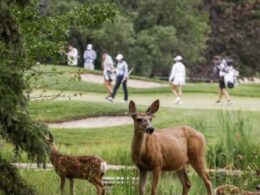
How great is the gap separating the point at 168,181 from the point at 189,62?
46.9 metres

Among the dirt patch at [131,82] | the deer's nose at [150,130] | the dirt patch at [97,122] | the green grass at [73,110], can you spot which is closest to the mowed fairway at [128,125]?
the green grass at [73,110]

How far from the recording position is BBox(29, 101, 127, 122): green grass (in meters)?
28.9

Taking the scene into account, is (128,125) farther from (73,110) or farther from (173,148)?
(173,148)

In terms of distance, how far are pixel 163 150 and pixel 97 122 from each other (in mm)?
16523

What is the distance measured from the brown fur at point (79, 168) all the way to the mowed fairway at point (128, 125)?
0.29 m

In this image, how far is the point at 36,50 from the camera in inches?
522

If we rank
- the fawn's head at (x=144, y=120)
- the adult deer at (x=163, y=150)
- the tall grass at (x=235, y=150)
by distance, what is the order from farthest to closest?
the tall grass at (x=235, y=150) → the adult deer at (x=163, y=150) → the fawn's head at (x=144, y=120)

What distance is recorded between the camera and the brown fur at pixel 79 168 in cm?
1291

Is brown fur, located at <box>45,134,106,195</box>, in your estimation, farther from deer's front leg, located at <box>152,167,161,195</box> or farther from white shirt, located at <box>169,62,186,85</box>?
white shirt, located at <box>169,62,186,85</box>

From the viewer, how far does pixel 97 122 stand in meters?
29.3

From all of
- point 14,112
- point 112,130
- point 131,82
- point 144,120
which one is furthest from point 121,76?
point 14,112

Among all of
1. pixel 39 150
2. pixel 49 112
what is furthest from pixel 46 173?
pixel 49 112

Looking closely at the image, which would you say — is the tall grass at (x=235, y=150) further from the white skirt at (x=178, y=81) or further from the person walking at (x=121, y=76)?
the white skirt at (x=178, y=81)

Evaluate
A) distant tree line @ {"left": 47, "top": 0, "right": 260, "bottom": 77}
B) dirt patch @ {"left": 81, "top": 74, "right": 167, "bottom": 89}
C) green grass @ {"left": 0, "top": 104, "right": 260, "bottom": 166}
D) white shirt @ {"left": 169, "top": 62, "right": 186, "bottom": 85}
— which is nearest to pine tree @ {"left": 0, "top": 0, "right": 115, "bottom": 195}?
green grass @ {"left": 0, "top": 104, "right": 260, "bottom": 166}
